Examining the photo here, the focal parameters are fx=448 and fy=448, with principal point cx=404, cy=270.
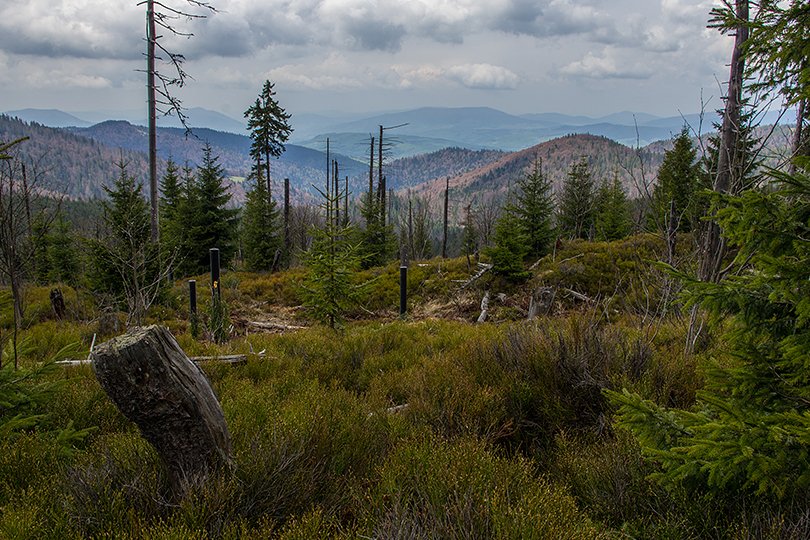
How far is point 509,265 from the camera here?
48.1ft

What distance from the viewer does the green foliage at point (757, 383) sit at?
179 cm

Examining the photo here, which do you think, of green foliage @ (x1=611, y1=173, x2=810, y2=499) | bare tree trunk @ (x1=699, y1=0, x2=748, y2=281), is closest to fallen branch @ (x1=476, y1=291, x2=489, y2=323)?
bare tree trunk @ (x1=699, y1=0, x2=748, y2=281)

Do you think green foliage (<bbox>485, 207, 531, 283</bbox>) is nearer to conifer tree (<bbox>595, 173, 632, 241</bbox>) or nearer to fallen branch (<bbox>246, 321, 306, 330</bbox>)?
fallen branch (<bbox>246, 321, 306, 330</bbox>)

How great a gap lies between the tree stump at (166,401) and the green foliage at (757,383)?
2222mm

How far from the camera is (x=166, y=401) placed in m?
2.36

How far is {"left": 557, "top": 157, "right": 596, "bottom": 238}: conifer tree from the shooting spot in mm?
26516

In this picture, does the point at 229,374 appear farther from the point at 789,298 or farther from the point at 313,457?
the point at 789,298

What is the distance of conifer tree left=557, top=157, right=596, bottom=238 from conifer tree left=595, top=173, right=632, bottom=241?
3.16ft

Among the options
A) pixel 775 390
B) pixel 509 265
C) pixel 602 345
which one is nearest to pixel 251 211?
pixel 509 265

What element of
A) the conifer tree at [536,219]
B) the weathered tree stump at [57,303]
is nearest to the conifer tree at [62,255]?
the weathered tree stump at [57,303]

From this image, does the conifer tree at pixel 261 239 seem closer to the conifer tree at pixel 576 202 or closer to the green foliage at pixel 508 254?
the green foliage at pixel 508 254

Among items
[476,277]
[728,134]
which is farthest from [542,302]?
[728,134]

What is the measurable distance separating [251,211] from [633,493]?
24.7 m

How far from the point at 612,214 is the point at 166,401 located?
87.4 ft
